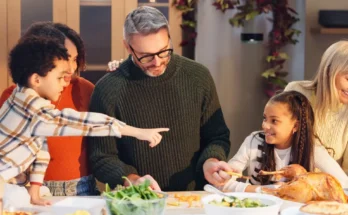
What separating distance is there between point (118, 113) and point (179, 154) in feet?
0.91

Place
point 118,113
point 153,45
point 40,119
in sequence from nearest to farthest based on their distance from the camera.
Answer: point 40,119, point 153,45, point 118,113

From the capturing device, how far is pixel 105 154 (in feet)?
7.86

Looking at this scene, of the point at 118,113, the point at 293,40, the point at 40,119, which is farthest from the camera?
the point at 293,40

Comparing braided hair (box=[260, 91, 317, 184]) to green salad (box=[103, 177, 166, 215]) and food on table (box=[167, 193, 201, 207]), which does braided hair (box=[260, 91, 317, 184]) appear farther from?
green salad (box=[103, 177, 166, 215])

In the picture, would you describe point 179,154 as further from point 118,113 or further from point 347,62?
point 347,62

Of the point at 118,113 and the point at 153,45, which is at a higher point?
the point at 153,45

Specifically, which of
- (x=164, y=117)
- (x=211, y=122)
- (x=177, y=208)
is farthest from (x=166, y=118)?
(x=177, y=208)

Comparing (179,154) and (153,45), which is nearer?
(153,45)

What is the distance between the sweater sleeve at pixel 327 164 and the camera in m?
2.41

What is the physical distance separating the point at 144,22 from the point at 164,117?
38cm

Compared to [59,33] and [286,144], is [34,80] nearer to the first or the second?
[59,33]

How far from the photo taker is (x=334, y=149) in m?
2.57

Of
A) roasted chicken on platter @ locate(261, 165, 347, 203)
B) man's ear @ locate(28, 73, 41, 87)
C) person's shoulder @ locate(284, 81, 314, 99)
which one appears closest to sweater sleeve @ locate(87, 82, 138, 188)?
man's ear @ locate(28, 73, 41, 87)

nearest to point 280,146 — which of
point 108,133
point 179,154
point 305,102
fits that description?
point 305,102
